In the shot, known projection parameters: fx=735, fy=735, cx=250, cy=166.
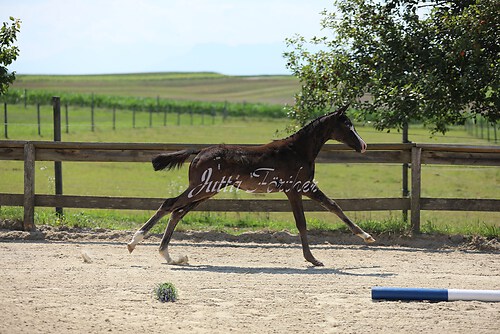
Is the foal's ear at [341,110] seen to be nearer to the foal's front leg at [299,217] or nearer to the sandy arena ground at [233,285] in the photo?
the foal's front leg at [299,217]

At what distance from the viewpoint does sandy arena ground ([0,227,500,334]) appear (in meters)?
6.25

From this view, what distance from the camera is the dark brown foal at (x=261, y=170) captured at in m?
9.26

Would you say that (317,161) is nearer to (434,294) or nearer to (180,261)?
(180,261)

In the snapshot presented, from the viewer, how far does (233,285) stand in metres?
7.79

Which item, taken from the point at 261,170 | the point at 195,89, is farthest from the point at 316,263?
the point at 195,89

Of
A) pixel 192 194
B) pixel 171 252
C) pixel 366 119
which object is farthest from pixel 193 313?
pixel 366 119

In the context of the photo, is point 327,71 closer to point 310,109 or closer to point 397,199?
point 310,109

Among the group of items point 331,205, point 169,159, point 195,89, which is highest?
point 195,89

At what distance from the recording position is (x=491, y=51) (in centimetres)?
1207

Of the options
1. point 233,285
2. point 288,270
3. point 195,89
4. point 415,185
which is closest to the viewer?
point 233,285

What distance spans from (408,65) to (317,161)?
242 centimetres

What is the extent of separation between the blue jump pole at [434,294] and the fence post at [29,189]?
652 cm

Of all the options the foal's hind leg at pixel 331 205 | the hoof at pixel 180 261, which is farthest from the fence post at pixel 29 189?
the foal's hind leg at pixel 331 205

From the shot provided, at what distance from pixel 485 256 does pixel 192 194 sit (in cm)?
422
